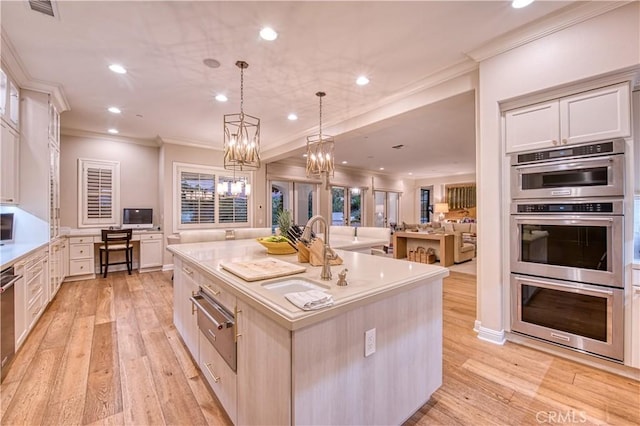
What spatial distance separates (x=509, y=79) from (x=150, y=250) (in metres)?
6.52

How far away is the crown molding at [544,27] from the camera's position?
1.98 meters

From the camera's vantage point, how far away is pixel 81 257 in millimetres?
5043

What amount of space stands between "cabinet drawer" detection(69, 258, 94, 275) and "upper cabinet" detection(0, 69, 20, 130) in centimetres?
276

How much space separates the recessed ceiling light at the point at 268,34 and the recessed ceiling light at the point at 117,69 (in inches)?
70.4

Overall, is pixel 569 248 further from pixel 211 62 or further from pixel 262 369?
pixel 211 62

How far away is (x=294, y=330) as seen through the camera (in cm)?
100

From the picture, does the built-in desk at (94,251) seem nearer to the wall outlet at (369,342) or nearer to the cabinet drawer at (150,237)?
the cabinet drawer at (150,237)

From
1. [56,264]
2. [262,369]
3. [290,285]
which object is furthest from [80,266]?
[262,369]

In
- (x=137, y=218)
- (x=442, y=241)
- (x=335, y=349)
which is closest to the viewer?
(x=335, y=349)

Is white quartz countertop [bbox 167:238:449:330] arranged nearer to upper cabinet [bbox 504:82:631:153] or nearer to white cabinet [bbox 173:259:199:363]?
white cabinet [bbox 173:259:199:363]

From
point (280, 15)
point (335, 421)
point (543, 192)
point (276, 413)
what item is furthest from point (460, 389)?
point (280, 15)

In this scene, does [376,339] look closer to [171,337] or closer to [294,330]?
[294,330]

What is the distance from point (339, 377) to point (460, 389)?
1.26m

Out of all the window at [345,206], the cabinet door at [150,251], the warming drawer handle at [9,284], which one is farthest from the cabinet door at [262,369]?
the window at [345,206]
